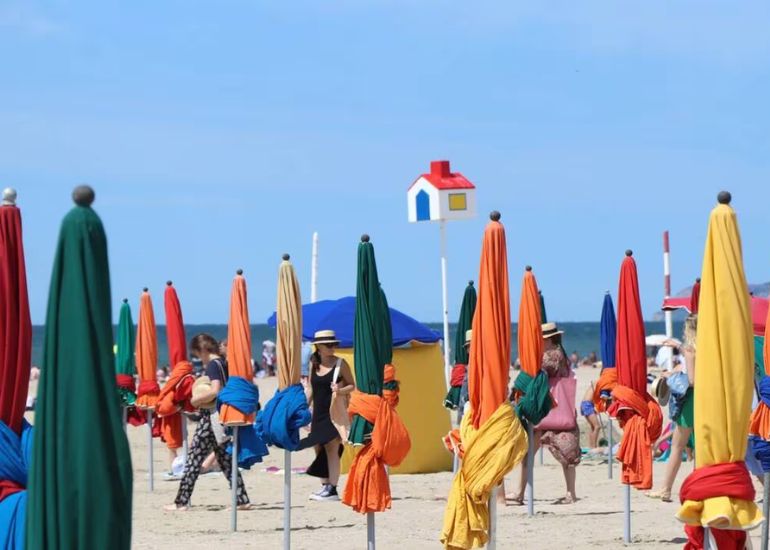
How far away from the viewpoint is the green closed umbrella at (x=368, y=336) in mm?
8734

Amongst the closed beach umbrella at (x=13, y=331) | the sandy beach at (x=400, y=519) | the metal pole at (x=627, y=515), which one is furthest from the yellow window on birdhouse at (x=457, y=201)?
the closed beach umbrella at (x=13, y=331)

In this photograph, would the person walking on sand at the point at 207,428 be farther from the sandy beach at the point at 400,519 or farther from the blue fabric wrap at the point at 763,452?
the blue fabric wrap at the point at 763,452

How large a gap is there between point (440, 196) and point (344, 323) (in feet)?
10.4

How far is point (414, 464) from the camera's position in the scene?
15570 millimetres

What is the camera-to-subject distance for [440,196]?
57.5ft

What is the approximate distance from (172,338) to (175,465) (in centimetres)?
280

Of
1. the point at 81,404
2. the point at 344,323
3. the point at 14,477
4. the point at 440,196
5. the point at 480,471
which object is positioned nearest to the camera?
the point at 81,404

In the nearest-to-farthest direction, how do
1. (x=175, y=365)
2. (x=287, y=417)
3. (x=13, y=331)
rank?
(x=13, y=331) → (x=287, y=417) → (x=175, y=365)

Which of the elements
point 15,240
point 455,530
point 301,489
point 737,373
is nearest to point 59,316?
point 15,240

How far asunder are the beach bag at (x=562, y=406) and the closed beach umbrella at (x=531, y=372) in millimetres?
1579

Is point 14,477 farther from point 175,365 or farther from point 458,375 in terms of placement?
point 458,375

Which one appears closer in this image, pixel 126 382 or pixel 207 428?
pixel 207 428

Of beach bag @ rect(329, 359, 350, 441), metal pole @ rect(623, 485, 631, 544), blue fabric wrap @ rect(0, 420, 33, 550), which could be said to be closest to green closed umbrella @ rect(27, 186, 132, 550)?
blue fabric wrap @ rect(0, 420, 33, 550)

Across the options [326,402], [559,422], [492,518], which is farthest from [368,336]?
[559,422]
